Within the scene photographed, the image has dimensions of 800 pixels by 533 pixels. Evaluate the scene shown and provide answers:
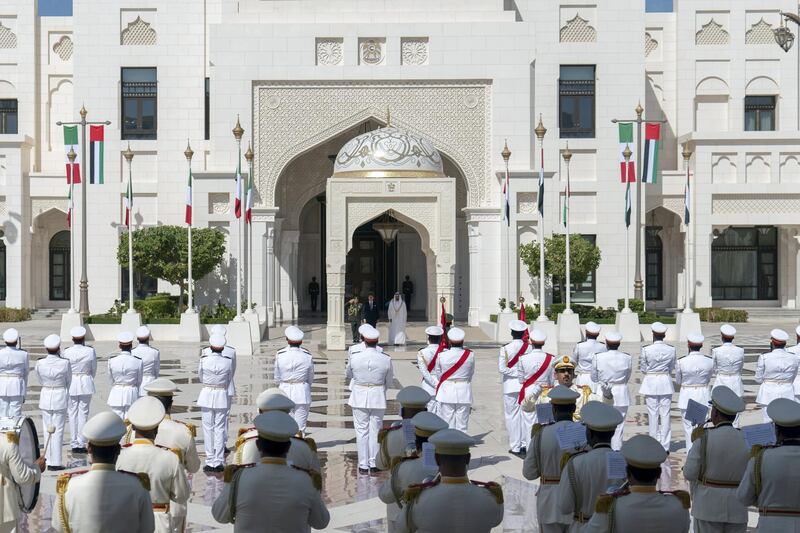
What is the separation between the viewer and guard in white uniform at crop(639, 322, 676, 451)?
1271cm

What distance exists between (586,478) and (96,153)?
2518 cm

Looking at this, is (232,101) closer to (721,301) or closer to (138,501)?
(721,301)

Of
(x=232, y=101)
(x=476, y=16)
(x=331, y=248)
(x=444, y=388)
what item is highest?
(x=476, y=16)

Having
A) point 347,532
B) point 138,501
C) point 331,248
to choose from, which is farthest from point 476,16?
point 138,501

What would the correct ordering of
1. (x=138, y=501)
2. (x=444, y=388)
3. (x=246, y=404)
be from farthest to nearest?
(x=246, y=404)
(x=444, y=388)
(x=138, y=501)

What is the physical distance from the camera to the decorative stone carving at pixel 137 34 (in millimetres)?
34562

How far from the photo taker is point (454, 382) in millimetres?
12445

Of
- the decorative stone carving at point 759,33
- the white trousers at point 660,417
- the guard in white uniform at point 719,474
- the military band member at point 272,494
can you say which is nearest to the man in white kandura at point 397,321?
the white trousers at point 660,417

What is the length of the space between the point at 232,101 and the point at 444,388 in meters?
21.7

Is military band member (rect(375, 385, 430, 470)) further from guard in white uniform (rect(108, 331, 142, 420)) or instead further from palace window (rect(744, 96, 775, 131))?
palace window (rect(744, 96, 775, 131))

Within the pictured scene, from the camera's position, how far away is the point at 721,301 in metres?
37.2

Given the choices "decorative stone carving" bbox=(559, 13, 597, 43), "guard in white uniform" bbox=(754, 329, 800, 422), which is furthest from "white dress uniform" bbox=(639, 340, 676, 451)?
"decorative stone carving" bbox=(559, 13, 597, 43)

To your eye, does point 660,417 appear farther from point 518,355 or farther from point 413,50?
point 413,50

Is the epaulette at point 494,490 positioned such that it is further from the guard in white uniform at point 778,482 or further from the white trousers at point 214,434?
the white trousers at point 214,434
